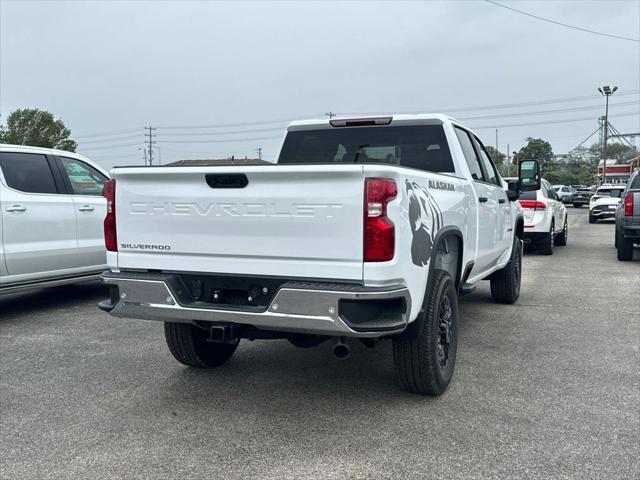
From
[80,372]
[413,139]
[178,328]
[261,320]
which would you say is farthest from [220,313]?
[413,139]

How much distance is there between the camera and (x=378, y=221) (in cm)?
332

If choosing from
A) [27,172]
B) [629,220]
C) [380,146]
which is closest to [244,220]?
[380,146]

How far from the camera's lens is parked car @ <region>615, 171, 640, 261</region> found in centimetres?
1100

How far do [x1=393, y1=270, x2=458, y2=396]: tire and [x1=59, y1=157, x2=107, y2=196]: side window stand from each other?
4.91m

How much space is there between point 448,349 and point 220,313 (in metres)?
1.73

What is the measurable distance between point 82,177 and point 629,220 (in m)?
9.12

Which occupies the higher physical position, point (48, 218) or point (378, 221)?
point (378, 221)

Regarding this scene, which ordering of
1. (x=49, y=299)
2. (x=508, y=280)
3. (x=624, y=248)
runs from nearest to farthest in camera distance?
(x=508, y=280), (x=49, y=299), (x=624, y=248)

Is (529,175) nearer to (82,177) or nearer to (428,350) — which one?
(428,350)

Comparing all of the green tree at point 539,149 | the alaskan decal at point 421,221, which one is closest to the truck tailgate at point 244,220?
the alaskan decal at point 421,221

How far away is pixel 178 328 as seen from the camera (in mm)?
4551

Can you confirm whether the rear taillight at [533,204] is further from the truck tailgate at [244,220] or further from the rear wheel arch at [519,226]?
the truck tailgate at [244,220]

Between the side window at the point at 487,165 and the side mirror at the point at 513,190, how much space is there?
1.07 ft

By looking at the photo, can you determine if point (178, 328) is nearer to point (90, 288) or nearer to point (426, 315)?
point (426, 315)
